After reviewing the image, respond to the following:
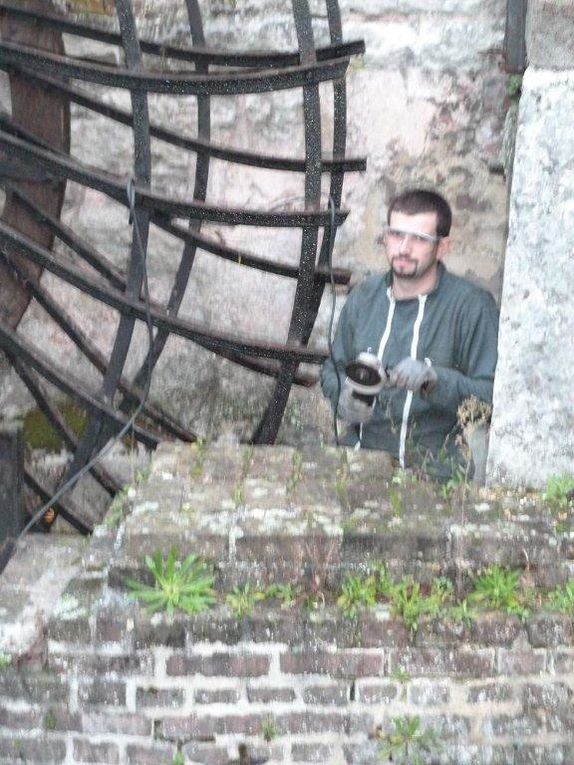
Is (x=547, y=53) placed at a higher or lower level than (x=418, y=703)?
higher

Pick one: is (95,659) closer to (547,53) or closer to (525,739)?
(525,739)

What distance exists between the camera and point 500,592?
2.60 metres

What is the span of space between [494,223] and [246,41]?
1.25 m

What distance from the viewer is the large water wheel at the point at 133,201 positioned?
11.2 feet

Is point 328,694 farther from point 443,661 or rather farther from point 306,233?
point 306,233

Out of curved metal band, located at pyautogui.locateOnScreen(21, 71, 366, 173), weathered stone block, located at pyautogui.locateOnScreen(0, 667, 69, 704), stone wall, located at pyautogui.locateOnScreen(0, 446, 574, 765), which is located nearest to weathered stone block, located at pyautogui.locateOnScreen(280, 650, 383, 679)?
stone wall, located at pyautogui.locateOnScreen(0, 446, 574, 765)

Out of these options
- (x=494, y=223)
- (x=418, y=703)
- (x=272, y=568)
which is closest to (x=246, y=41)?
(x=494, y=223)

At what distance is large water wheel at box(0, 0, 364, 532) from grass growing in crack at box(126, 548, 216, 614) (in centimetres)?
107

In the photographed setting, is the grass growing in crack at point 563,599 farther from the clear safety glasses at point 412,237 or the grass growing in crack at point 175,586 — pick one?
the clear safety glasses at point 412,237

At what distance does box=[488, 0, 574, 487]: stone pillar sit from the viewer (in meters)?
2.61

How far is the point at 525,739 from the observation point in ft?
8.50

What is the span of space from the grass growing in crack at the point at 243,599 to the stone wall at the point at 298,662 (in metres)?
0.01

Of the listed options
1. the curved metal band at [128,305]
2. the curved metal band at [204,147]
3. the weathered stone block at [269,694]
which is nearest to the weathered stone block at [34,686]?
the weathered stone block at [269,694]

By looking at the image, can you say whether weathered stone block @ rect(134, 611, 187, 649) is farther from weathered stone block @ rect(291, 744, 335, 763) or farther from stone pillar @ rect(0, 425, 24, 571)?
stone pillar @ rect(0, 425, 24, 571)
